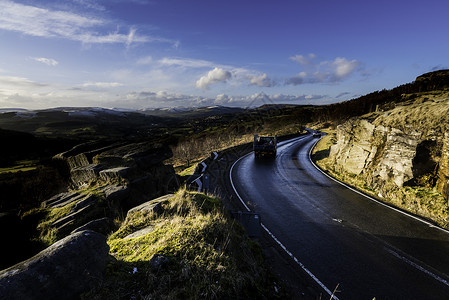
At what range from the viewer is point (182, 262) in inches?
170

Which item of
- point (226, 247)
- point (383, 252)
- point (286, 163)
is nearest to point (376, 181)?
point (383, 252)

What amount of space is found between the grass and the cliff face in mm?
10480

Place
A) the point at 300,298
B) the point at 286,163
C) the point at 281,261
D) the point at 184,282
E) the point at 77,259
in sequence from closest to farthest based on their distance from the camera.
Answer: the point at 77,259
the point at 184,282
the point at 300,298
the point at 281,261
the point at 286,163

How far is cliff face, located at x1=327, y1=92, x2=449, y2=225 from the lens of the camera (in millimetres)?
10828

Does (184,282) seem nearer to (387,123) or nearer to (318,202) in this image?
(318,202)

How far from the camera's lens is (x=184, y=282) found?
3.90 m

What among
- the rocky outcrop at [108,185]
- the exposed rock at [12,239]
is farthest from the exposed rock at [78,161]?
the exposed rock at [12,239]

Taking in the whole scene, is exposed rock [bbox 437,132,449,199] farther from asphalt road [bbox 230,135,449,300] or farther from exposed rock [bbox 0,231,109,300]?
exposed rock [bbox 0,231,109,300]

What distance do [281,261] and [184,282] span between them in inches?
185

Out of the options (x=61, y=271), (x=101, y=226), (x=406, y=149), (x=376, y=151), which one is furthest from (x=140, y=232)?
(x=376, y=151)

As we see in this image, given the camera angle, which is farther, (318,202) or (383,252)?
(318,202)

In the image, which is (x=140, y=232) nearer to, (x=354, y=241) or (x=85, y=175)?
(x=85, y=175)

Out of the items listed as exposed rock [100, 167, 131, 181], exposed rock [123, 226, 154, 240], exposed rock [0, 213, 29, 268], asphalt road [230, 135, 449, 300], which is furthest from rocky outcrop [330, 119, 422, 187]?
exposed rock [0, 213, 29, 268]

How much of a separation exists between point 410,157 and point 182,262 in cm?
1403
